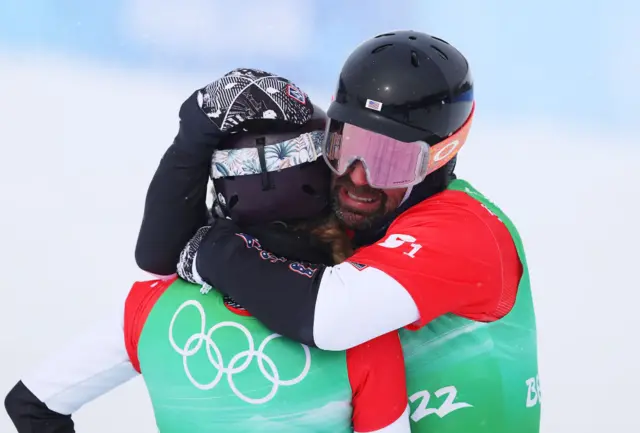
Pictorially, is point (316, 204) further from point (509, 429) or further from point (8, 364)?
point (8, 364)

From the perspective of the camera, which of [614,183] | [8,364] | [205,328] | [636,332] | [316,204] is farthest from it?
[614,183]

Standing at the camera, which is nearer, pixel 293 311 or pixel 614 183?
pixel 293 311

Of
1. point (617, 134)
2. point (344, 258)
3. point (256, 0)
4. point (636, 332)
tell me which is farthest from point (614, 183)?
point (344, 258)

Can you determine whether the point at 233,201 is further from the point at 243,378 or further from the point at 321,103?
the point at 321,103

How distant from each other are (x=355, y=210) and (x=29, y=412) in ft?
3.68

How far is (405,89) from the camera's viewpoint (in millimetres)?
2434

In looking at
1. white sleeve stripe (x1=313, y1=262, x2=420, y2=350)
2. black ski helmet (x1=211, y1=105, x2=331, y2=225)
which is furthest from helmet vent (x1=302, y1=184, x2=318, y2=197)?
white sleeve stripe (x1=313, y1=262, x2=420, y2=350)

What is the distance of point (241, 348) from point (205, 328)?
0.12 meters

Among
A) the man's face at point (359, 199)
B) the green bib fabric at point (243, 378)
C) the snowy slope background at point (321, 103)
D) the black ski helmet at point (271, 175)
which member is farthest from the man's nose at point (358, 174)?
the snowy slope background at point (321, 103)

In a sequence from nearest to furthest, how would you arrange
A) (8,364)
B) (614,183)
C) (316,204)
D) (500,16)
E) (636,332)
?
(316,204), (8,364), (636,332), (614,183), (500,16)

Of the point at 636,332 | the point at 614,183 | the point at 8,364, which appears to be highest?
the point at 614,183

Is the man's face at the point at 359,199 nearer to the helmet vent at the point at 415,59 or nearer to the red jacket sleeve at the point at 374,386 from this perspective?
the helmet vent at the point at 415,59

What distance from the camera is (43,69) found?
5.45m

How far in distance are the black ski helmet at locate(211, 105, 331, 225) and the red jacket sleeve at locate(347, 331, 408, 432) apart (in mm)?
442
